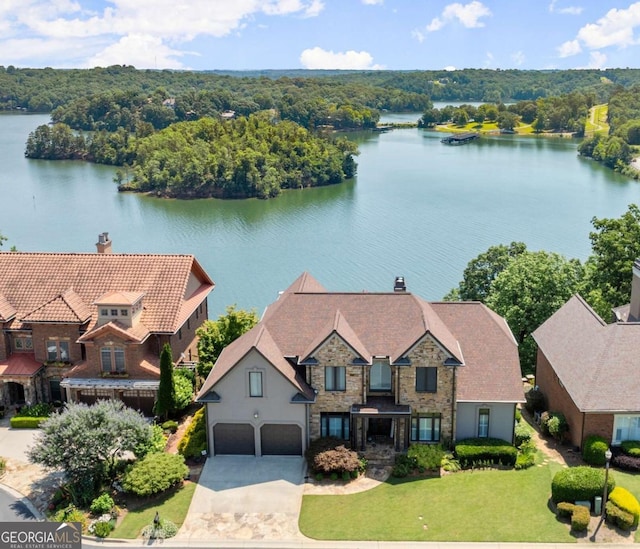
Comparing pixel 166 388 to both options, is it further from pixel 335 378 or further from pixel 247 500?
pixel 335 378

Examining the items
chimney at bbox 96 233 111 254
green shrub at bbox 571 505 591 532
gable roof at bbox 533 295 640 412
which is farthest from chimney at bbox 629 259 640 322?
chimney at bbox 96 233 111 254

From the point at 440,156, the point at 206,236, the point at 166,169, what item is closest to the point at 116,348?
the point at 206,236

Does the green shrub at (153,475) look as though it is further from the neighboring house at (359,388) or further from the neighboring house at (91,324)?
the neighboring house at (91,324)

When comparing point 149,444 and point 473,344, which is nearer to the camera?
point 149,444

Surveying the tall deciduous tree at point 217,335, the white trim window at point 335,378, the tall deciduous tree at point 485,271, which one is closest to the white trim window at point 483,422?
the white trim window at point 335,378

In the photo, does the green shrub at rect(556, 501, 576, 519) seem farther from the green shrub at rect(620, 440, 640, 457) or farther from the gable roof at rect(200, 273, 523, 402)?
the gable roof at rect(200, 273, 523, 402)

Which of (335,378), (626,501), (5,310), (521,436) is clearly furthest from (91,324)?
(626,501)

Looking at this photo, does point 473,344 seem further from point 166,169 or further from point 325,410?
point 166,169
